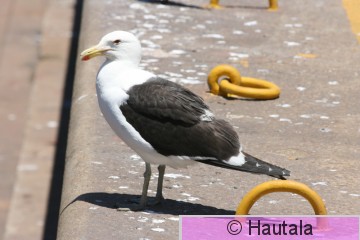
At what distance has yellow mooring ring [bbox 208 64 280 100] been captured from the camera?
27.1ft

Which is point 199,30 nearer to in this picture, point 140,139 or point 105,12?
point 105,12

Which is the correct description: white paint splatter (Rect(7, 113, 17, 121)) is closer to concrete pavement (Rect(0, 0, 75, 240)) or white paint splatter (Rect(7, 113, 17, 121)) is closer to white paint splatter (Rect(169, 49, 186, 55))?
concrete pavement (Rect(0, 0, 75, 240))

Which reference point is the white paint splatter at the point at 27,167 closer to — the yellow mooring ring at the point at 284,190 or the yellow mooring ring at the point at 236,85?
the yellow mooring ring at the point at 236,85

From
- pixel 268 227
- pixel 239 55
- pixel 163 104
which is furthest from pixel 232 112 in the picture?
pixel 268 227

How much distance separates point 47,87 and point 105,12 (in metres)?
1.58

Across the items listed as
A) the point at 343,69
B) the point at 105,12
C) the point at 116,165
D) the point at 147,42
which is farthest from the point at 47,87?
the point at 116,165

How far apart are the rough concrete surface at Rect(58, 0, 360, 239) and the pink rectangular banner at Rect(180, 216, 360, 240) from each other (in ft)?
0.81

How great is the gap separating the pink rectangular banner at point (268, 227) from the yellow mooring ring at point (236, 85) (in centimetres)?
226

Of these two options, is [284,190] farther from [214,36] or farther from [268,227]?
[214,36]

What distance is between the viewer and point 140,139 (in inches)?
244

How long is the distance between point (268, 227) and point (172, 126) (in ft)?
3.16

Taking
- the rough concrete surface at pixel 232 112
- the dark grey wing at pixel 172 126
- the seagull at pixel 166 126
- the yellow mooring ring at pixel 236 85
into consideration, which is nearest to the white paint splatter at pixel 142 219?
the rough concrete surface at pixel 232 112

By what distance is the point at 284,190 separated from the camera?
5.87 m

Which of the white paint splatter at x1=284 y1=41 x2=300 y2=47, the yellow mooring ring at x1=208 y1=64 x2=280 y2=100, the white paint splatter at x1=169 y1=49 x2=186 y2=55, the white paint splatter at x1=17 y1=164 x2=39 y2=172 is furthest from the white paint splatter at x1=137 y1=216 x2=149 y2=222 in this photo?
the white paint splatter at x1=17 y1=164 x2=39 y2=172
